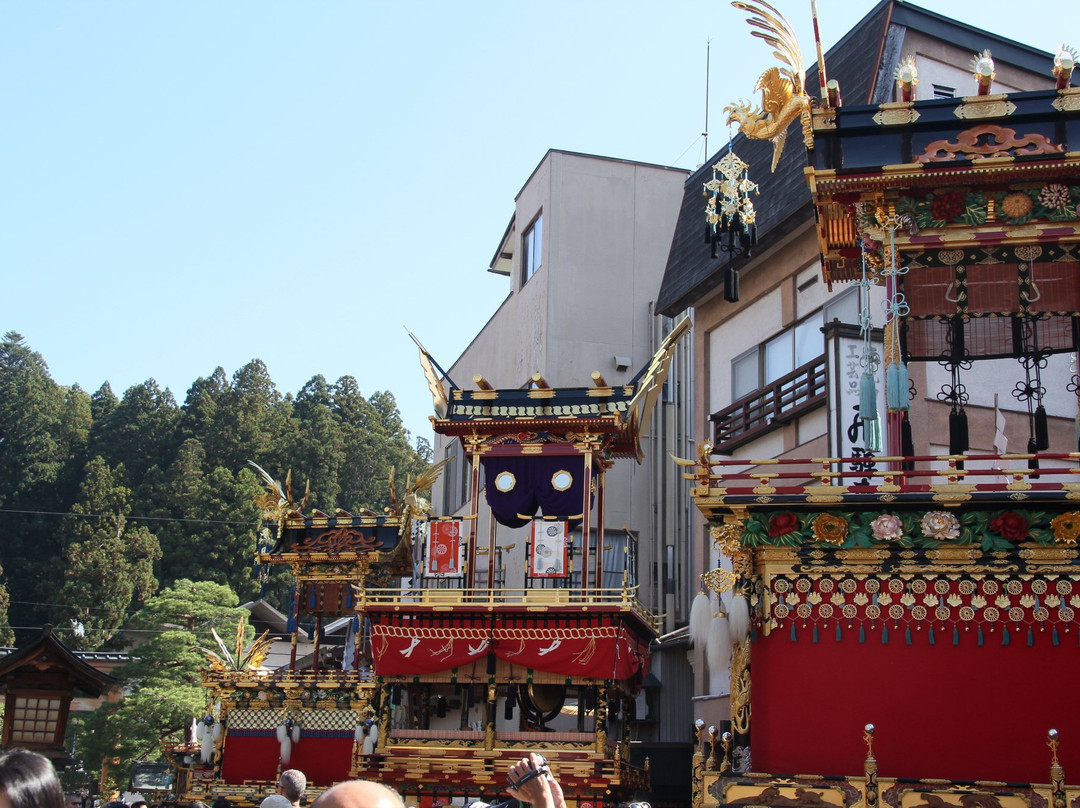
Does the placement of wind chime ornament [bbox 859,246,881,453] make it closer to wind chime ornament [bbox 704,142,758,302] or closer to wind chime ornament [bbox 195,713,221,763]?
wind chime ornament [bbox 704,142,758,302]

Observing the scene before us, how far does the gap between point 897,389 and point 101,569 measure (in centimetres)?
4570

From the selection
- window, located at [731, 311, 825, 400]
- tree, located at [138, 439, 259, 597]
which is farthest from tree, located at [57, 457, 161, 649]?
window, located at [731, 311, 825, 400]

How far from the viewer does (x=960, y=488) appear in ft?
58.8

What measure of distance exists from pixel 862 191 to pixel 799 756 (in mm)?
8679

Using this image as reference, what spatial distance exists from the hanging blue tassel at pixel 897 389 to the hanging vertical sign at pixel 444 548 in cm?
1444

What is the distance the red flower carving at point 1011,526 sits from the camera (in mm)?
17953

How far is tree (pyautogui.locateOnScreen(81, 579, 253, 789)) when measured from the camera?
41375mm

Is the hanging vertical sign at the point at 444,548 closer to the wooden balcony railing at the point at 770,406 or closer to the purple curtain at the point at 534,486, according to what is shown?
the purple curtain at the point at 534,486

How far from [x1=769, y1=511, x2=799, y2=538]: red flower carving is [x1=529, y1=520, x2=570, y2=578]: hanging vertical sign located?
36.4 feet

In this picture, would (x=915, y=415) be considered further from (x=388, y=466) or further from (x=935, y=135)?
(x=388, y=466)

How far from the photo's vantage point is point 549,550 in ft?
97.4

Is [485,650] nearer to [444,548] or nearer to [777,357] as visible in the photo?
[444,548]

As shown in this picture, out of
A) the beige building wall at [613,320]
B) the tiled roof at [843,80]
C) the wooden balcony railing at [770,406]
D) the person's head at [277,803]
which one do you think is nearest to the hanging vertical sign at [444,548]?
the wooden balcony railing at [770,406]

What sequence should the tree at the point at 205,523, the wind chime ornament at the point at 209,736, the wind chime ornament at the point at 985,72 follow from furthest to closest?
the tree at the point at 205,523, the wind chime ornament at the point at 209,736, the wind chime ornament at the point at 985,72
